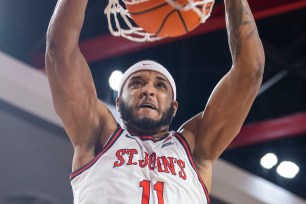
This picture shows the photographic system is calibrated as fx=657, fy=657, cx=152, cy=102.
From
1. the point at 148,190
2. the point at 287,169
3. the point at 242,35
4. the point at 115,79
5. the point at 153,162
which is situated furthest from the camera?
the point at 287,169

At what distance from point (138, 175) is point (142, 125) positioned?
0.89 feet

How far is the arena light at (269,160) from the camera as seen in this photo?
5.72 meters

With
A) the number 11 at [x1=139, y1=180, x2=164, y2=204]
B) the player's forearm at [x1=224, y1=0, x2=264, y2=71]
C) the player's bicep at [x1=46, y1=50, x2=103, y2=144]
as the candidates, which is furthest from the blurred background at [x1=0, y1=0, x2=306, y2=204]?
the number 11 at [x1=139, y1=180, x2=164, y2=204]

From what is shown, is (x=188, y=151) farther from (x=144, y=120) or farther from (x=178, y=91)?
(x=178, y=91)

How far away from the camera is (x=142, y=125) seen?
7.98ft

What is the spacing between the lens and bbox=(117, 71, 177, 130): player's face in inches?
95.4

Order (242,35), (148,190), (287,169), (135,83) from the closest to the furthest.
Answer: (148,190), (242,35), (135,83), (287,169)

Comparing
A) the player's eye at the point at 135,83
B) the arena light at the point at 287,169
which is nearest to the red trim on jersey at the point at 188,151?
the player's eye at the point at 135,83

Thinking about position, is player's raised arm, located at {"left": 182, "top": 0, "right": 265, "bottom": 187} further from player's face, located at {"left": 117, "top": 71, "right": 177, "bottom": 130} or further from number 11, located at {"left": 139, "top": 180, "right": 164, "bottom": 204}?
number 11, located at {"left": 139, "top": 180, "right": 164, "bottom": 204}

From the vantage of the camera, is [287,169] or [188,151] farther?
[287,169]

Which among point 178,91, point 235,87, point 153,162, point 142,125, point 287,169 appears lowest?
point 153,162

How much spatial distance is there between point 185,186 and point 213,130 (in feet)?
1.00

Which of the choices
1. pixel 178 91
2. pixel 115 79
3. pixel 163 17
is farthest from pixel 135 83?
pixel 178 91

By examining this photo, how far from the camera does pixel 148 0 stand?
2.20 metres
